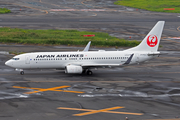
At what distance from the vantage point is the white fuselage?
164 feet

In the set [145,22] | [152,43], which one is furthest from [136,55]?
[145,22]

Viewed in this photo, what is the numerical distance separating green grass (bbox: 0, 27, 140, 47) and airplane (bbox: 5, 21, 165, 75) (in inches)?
818

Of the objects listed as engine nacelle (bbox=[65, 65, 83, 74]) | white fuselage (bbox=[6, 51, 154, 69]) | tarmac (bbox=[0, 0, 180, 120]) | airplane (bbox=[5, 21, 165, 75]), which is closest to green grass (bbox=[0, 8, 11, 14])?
tarmac (bbox=[0, 0, 180, 120])

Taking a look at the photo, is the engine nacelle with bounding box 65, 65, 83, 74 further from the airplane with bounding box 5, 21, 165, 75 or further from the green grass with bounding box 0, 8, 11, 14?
the green grass with bounding box 0, 8, 11, 14

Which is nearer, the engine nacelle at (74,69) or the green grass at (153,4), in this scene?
the engine nacelle at (74,69)

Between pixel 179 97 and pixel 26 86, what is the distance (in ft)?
69.3

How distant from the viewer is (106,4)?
141 m

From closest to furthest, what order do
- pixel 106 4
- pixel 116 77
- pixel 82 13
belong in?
1. pixel 116 77
2. pixel 82 13
3. pixel 106 4

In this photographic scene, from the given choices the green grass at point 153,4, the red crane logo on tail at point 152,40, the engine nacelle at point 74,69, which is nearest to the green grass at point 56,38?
the red crane logo on tail at point 152,40

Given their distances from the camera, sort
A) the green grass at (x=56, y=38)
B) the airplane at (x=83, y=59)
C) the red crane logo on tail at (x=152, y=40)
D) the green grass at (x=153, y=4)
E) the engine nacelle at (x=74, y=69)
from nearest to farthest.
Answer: the engine nacelle at (x=74, y=69), the airplane at (x=83, y=59), the red crane logo on tail at (x=152, y=40), the green grass at (x=56, y=38), the green grass at (x=153, y=4)

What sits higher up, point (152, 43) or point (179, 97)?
point (152, 43)

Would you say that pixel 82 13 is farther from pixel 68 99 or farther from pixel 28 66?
pixel 68 99

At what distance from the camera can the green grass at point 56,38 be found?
74438 mm

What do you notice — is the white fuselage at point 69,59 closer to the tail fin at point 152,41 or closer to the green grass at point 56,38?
the tail fin at point 152,41
